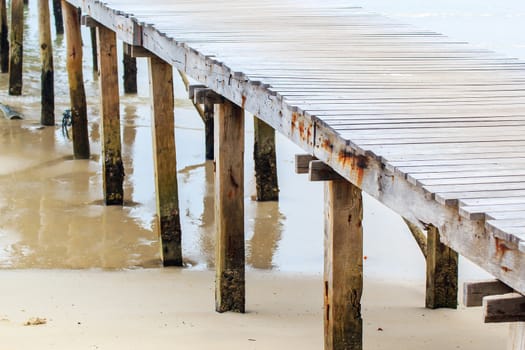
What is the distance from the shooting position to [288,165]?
9789mm

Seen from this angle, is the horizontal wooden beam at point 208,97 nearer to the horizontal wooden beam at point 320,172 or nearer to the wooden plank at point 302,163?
the wooden plank at point 302,163

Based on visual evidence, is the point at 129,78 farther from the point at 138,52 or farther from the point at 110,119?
the point at 138,52

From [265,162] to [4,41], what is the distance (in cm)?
657

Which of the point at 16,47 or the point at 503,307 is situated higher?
the point at 16,47

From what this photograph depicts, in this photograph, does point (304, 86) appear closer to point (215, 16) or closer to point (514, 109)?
point (514, 109)

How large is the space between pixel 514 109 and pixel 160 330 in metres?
2.07

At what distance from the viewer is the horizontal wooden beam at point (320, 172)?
13.8 ft

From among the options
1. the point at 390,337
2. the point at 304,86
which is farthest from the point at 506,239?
the point at 390,337

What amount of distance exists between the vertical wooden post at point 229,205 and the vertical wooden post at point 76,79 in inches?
155

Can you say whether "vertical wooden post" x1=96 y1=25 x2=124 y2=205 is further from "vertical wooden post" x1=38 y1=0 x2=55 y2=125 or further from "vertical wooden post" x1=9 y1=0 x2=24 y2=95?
"vertical wooden post" x1=9 y1=0 x2=24 y2=95

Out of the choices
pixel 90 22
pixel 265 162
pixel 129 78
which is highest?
pixel 90 22

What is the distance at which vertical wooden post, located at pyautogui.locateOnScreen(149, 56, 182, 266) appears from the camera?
271 inches

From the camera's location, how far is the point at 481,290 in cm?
311

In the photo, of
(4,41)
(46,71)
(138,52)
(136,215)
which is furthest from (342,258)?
(4,41)
